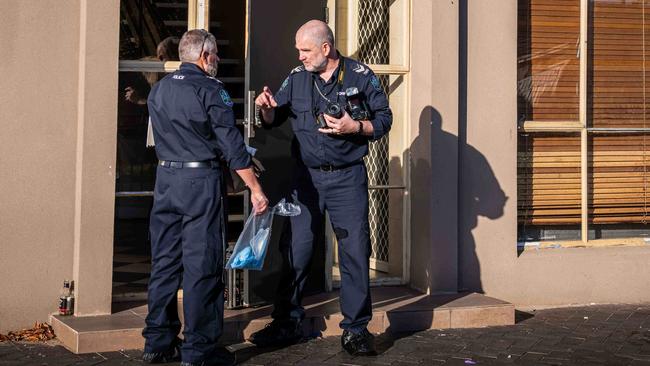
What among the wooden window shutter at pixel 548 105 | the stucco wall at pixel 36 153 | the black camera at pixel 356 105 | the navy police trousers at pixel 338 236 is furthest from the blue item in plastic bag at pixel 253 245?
the wooden window shutter at pixel 548 105

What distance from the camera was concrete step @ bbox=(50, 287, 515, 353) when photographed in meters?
6.39

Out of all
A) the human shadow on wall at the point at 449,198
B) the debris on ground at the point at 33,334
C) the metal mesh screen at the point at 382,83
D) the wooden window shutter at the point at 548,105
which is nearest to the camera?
the debris on ground at the point at 33,334

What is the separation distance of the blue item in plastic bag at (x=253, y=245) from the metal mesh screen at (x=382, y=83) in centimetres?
246

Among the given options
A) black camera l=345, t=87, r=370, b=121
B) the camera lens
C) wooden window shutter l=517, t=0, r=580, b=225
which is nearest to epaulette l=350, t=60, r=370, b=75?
black camera l=345, t=87, r=370, b=121

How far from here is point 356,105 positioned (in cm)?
646

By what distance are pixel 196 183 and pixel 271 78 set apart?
1928mm

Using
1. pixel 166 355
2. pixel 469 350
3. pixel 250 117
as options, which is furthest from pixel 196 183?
pixel 469 350

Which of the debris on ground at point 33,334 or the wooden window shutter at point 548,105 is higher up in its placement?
the wooden window shutter at point 548,105

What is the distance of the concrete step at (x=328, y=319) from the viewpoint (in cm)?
639

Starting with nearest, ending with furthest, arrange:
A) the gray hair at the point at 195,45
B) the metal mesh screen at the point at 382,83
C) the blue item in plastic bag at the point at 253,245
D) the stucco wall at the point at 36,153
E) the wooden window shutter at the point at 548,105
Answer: the gray hair at the point at 195,45 < the blue item in plastic bag at the point at 253,245 < the stucco wall at the point at 36,153 < the wooden window shutter at the point at 548,105 < the metal mesh screen at the point at 382,83

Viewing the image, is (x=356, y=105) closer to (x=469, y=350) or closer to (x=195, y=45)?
(x=195, y=45)

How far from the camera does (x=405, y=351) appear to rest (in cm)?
648

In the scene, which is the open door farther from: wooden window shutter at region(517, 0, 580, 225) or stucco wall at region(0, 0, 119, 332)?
wooden window shutter at region(517, 0, 580, 225)

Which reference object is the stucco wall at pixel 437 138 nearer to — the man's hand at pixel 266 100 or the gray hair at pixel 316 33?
the gray hair at pixel 316 33
